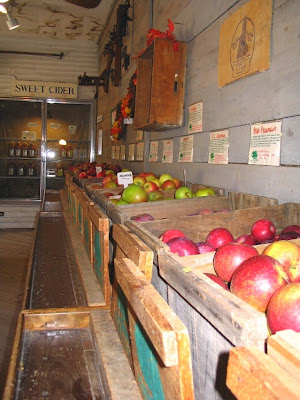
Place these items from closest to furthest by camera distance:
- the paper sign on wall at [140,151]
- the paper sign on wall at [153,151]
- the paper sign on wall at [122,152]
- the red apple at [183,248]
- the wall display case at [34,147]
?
the red apple at [183,248] < the paper sign on wall at [153,151] < the paper sign on wall at [140,151] < the paper sign on wall at [122,152] < the wall display case at [34,147]

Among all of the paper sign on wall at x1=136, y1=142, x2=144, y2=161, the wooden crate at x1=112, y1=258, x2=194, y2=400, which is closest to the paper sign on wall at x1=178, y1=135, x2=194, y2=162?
the paper sign on wall at x1=136, y1=142, x2=144, y2=161

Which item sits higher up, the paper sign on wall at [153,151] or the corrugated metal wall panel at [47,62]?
the corrugated metal wall panel at [47,62]

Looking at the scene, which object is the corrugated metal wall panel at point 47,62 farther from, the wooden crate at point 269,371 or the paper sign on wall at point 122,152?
the wooden crate at point 269,371

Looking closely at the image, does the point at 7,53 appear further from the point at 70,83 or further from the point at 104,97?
the point at 104,97

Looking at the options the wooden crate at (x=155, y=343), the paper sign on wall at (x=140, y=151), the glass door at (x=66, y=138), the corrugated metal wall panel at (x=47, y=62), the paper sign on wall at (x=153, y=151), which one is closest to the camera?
the wooden crate at (x=155, y=343)

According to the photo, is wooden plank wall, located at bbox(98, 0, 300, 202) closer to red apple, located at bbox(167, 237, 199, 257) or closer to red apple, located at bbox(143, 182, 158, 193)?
red apple, located at bbox(143, 182, 158, 193)

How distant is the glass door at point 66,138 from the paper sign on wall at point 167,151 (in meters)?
5.03

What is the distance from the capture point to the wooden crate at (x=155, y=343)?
1.67 ft

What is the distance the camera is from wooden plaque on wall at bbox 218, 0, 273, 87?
1.69 meters

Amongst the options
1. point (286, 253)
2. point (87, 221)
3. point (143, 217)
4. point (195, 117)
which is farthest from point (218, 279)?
point (195, 117)

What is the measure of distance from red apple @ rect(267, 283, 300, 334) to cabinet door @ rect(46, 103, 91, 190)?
7810 millimetres

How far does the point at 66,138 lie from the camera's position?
8.23m

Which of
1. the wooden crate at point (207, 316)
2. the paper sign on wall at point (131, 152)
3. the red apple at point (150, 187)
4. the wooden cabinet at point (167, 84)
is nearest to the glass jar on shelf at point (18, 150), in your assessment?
the paper sign on wall at point (131, 152)

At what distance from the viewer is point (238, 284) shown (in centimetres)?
80
